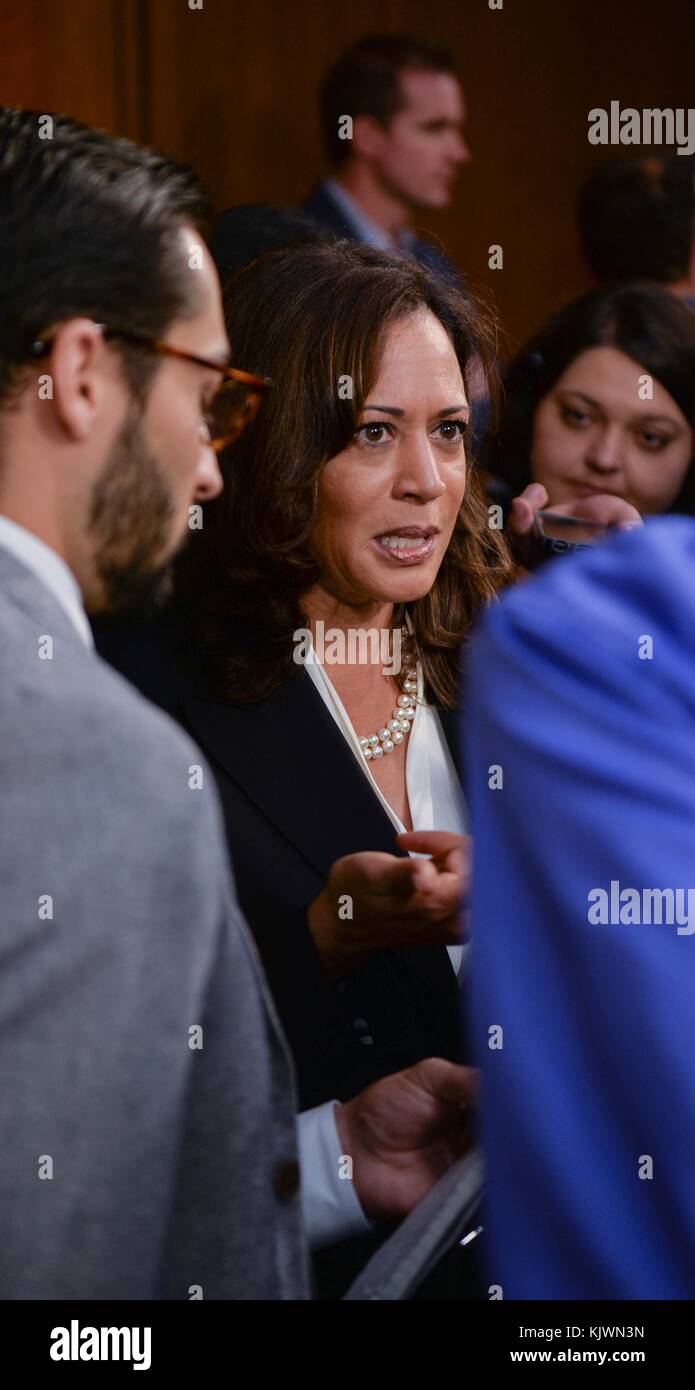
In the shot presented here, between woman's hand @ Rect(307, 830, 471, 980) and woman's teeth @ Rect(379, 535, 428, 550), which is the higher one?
woman's teeth @ Rect(379, 535, 428, 550)

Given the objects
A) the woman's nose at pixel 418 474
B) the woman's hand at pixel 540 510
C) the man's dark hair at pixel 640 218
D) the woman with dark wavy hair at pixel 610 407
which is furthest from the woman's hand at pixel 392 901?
the man's dark hair at pixel 640 218

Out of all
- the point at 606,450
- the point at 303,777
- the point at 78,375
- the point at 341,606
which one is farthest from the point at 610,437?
the point at 78,375

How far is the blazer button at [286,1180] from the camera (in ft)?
3.26

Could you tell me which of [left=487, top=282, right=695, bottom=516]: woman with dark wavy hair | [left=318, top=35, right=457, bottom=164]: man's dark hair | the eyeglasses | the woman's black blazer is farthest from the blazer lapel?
[left=318, top=35, right=457, bottom=164]: man's dark hair

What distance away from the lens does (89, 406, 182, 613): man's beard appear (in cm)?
100

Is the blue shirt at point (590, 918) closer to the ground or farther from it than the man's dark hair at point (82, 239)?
closer to the ground

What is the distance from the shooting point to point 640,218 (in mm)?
2748

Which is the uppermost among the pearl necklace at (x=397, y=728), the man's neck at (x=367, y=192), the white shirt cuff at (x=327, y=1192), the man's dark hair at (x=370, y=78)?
the man's dark hair at (x=370, y=78)

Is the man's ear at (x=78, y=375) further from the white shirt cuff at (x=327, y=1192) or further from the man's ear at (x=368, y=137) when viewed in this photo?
the man's ear at (x=368, y=137)

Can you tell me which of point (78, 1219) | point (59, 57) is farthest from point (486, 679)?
point (59, 57)

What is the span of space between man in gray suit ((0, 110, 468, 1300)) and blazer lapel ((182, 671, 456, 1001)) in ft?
1.13

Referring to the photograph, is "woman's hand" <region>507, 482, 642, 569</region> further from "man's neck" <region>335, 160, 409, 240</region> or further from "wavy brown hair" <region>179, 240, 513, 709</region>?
"man's neck" <region>335, 160, 409, 240</region>

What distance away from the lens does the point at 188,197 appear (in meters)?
1.08

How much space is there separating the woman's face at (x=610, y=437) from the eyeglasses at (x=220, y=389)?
1093 mm
